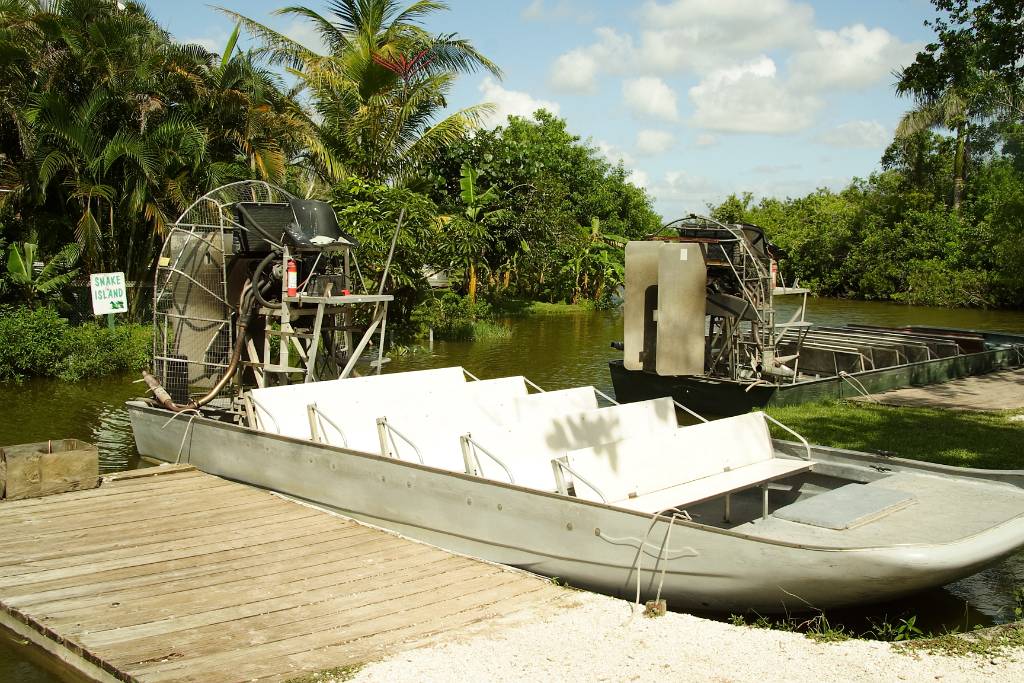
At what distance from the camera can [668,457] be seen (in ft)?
26.2

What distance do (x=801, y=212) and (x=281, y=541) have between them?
54.5 metres

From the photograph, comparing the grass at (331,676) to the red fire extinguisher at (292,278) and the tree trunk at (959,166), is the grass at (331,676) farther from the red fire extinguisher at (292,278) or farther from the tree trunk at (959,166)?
the tree trunk at (959,166)

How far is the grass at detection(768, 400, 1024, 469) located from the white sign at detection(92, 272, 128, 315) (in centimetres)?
1322

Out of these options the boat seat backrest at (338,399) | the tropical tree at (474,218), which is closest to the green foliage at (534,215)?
the tropical tree at (474,218)

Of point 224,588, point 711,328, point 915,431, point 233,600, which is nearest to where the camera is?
point 233,600

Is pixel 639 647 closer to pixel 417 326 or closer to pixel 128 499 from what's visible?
pixel 128 499

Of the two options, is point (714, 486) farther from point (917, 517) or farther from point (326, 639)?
point (326, 639)

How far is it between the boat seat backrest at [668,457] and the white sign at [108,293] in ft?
46.0

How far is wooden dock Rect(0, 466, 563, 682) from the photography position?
19.9 ft

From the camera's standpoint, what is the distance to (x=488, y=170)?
32406 mm

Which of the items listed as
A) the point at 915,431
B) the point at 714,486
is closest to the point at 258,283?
the point at 714,486

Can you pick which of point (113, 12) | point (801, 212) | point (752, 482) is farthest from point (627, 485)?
point (801, 212)

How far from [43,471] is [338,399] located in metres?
3.33

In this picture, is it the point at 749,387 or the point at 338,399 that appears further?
the point at 749,387
